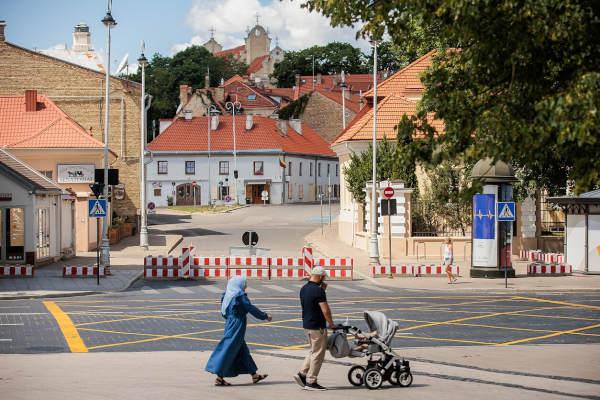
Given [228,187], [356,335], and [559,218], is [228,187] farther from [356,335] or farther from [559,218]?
[356,335]

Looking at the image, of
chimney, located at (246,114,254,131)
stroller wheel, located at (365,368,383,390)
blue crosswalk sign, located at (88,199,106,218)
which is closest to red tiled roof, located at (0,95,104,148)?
blue crosswalk sign, located at (88,199,106,218)

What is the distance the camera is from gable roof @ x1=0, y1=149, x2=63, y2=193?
40.2 meters

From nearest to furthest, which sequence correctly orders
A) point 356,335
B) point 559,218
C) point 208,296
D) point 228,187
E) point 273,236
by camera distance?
point 356,335 < point 208,296 < point 559,218 < point 273,236 < point 228,187

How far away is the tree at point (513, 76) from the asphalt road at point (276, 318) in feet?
21.6

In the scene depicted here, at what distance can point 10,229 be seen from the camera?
132 ft

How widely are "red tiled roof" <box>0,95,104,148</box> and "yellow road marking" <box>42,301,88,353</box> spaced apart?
25176mm

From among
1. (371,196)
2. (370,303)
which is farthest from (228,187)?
(370,303)

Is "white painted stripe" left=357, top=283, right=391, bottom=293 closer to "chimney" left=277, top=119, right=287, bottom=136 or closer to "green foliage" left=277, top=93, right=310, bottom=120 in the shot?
"chimney" left=277, top=119, right=287, bottom=136

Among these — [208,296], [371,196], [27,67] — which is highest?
[27,67]

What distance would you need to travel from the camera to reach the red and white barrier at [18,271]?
120 ft

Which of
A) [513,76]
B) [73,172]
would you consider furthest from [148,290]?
[513,76]

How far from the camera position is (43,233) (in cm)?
4219

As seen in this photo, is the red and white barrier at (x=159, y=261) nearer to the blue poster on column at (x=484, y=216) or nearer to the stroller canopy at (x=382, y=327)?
the blue poster on column at (x=484, y=216)

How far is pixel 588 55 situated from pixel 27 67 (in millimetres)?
57169
